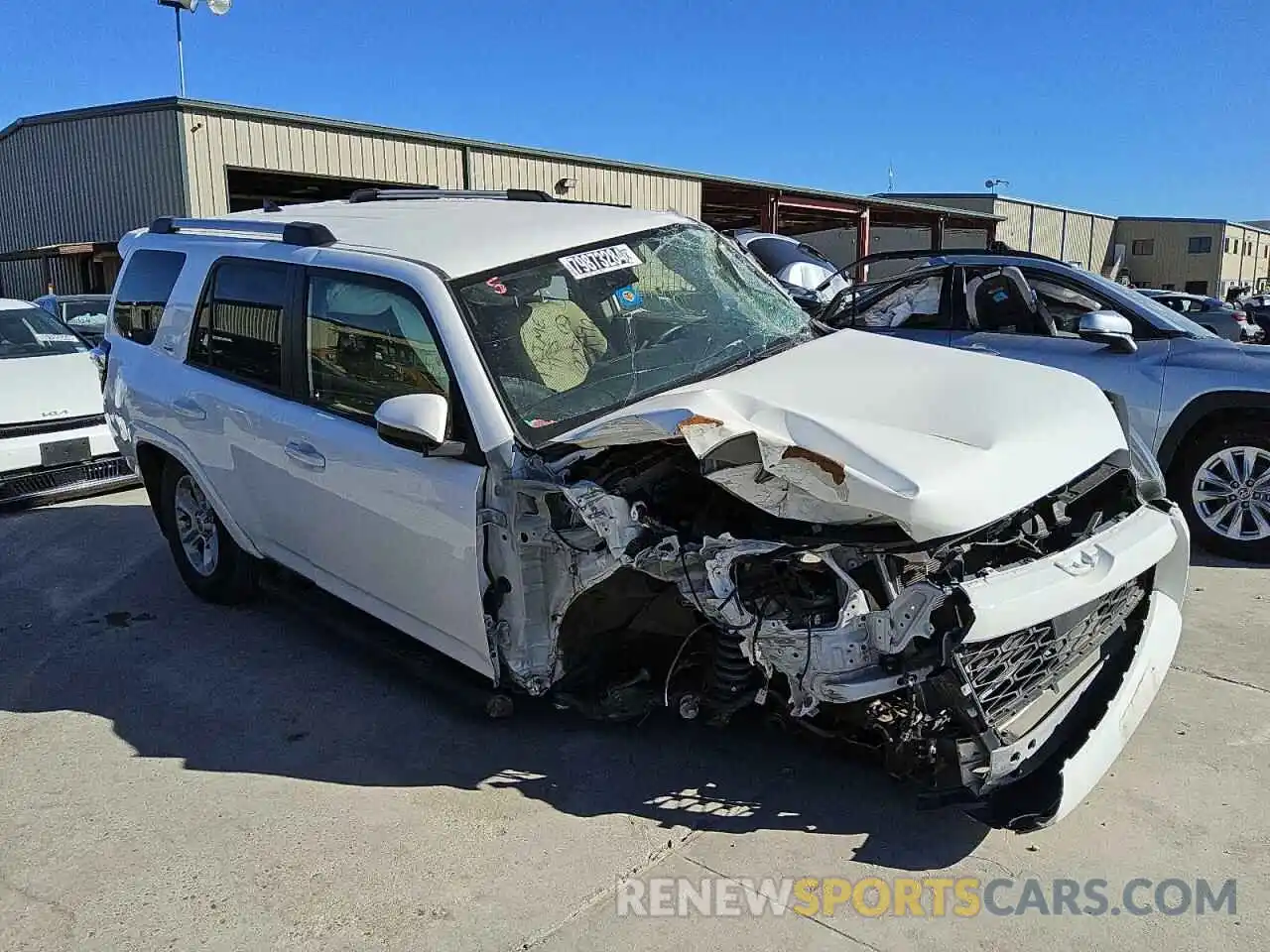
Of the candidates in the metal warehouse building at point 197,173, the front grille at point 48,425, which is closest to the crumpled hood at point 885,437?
the front grille at point 48,425

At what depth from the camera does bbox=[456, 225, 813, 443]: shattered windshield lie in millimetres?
3529

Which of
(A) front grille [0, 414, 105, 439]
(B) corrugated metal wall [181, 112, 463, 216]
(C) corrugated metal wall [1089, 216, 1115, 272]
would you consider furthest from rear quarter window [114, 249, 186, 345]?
(C) corrugated metal wall [1089, 216, 1115, 272]

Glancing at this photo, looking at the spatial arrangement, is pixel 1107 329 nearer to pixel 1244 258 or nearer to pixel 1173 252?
pixel 1173 252

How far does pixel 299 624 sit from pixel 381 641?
1.11m

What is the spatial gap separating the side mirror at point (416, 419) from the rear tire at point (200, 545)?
7.05 ft

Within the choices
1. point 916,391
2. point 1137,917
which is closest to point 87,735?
point 916,391

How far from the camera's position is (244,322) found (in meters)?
A: 4.62

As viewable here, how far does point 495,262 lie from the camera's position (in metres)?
3.82

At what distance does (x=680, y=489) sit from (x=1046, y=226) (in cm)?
5090

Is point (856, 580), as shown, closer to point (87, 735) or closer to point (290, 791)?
point (290, 791)

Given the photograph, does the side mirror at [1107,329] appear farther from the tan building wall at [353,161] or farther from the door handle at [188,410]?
the tan building wall at [353,161]

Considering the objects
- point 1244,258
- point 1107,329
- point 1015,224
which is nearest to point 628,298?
point 1107,329

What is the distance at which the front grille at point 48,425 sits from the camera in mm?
7211

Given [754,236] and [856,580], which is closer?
[856,580]
